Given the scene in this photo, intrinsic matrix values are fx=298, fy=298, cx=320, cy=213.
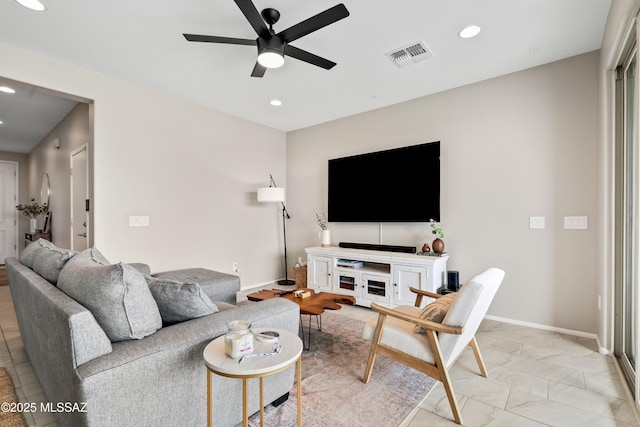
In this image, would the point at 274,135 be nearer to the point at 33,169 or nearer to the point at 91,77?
the point at 91,77

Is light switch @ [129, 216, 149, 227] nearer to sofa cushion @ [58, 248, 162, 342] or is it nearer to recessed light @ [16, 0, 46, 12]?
recessed light @ [16, 0, 46, 12]

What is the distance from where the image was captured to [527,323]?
3.08m

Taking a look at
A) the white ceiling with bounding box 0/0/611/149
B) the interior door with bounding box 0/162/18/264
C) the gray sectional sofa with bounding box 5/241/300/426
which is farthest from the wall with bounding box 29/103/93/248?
the gray sectional sofa with bounding box 5/241/300/426

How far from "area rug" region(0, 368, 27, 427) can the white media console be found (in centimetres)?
293

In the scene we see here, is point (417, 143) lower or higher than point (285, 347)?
higher

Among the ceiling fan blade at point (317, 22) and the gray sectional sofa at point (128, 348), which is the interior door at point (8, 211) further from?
the ceiling fan blade at point (317, 22)

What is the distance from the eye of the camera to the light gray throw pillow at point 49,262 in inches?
70.5

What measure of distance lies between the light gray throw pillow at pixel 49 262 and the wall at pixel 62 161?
1573 mm

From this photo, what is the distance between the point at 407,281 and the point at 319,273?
4.24ft

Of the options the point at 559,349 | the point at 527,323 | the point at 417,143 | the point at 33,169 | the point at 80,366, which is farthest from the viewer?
the point at 33,169

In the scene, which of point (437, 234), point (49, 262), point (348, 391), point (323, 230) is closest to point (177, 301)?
point (49, 262)

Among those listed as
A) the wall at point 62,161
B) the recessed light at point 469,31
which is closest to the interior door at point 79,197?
the wall at point 62,161

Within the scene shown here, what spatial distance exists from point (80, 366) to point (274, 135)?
4.51 m

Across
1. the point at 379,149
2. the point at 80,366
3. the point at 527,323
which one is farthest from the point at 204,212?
the point at 527,323
